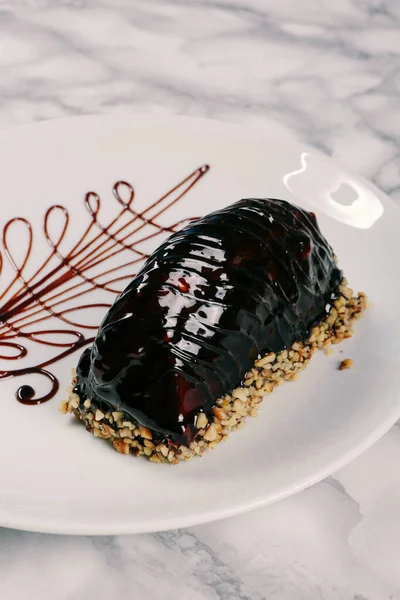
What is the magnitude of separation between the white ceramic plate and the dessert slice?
0.25ft

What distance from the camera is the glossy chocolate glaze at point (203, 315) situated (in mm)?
2285

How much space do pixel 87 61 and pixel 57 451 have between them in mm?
2746

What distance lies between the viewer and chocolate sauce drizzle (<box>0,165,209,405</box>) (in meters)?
2.78

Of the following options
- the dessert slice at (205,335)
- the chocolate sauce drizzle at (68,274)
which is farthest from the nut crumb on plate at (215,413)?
the chocolate sauce drizzle at (68,274)

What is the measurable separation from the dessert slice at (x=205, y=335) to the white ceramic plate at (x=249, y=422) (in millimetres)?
75

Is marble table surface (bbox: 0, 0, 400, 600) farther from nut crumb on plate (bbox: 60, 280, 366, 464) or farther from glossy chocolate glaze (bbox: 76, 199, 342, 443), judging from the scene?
glossy chocolate glaze (bbox: 76, 199, 342, 443)

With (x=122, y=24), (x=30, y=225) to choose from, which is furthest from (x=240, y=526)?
(x=122, y=24)

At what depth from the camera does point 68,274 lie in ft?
10.2

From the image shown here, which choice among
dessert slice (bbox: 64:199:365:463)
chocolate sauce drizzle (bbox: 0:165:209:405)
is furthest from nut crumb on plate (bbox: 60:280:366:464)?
chocolate sauce drizzle (bbox: 0:165:209:405)

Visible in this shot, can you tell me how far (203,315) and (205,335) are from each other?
0.19 ft

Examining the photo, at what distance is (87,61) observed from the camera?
14.8 ft

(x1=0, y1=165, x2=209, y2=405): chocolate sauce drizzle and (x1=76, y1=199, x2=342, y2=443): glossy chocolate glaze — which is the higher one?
(x1=76, y1=199, x2=342, y2=443): glossy chocolate glaze

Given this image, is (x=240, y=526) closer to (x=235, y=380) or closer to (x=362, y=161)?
(x=235, y=380)

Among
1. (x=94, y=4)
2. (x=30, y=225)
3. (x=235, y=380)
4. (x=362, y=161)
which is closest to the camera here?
(x=235, y=380)
